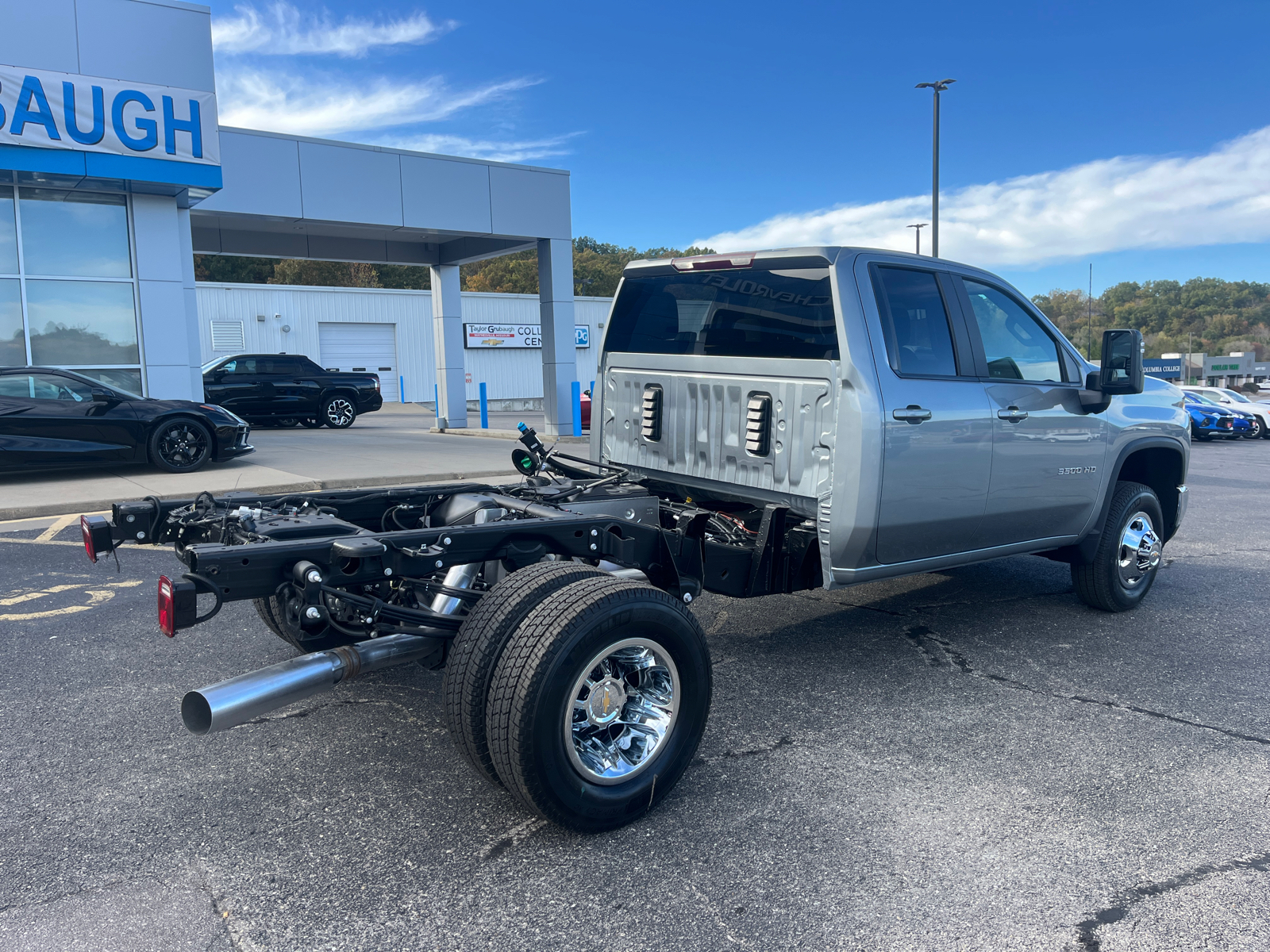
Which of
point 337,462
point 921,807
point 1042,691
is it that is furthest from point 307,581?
point 337,462

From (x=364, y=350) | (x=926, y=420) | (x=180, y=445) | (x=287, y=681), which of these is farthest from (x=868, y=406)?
(x=364, y=350)

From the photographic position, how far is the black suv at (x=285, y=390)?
71.5 feet

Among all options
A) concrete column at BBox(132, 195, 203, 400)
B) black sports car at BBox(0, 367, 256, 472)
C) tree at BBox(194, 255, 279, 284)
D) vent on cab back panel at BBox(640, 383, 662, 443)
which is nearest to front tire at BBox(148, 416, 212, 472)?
black sports car at BBox(0, 367, 256, 472)

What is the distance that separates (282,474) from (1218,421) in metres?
21.5

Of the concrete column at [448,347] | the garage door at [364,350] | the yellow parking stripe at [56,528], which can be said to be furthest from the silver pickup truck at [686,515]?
the garage door at [364,350]

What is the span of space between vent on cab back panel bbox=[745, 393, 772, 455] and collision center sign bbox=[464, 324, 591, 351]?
32804mm

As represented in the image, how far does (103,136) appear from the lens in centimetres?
1259

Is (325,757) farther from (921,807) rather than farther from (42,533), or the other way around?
(42,533)

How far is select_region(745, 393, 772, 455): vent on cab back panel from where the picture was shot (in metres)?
4.48

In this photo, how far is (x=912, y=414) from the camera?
14.2ft

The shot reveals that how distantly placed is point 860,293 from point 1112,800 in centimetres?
231

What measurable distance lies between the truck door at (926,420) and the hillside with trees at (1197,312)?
116877mm

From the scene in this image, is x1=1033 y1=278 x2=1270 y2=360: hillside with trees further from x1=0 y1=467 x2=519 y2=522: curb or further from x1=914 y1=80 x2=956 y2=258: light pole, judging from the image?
x1=0 y1=467 x2=519 y2=522: curb

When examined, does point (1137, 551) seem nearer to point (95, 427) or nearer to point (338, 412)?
point (95, 427)
